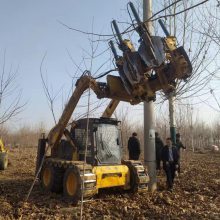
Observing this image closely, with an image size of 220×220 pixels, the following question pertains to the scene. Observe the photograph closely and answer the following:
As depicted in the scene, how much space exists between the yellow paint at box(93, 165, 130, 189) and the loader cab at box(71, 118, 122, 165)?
274 millimetres

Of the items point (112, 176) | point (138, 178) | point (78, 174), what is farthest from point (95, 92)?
point (138, 178)

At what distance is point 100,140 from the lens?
32.4 ft

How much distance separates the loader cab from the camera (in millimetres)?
9719

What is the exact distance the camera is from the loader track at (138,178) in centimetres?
991

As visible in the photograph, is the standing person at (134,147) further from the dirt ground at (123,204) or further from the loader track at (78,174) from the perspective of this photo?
the loader track at (78,174)

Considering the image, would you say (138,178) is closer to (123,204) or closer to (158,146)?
(123,204)

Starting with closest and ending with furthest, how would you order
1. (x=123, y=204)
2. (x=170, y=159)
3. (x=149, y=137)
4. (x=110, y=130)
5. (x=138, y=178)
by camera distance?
(x=123, y=204), (x=138, y=178), (x=110, y=130), (x=149, y=137), (x=170, y=159)

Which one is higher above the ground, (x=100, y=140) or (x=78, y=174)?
(x=100, y=140)

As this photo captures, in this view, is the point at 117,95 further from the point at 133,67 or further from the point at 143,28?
the point at 143,28

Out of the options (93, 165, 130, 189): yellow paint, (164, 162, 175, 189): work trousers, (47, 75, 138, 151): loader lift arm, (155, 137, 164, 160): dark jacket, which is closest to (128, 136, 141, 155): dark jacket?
(155, 137, 164, 160): dark jacket

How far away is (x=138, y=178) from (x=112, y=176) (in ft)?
2.57

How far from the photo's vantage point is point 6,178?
45.0 feet

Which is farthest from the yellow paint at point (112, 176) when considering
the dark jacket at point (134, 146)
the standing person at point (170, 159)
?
the dark jacket at point (134, 146)

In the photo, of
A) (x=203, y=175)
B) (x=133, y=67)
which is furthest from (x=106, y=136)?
(x=203, y=175)
